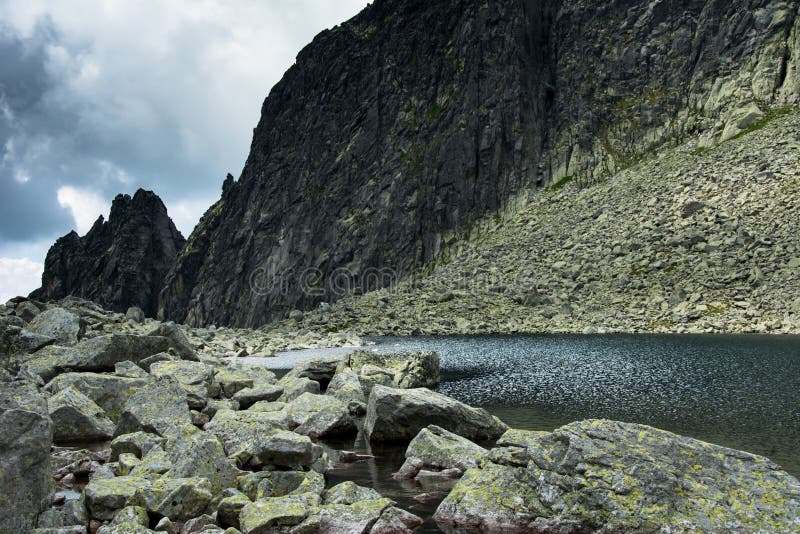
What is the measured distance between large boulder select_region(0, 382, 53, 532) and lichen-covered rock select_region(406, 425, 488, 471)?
9.32 m

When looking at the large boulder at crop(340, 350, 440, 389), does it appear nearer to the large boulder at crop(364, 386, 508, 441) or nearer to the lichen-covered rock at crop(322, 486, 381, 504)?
the large boulder at crop(364, 386, 508, 441)

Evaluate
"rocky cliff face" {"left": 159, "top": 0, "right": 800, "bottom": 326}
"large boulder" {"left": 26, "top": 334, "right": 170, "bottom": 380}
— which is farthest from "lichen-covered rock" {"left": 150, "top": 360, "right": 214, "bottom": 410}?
"rocky cliff face" {"left": 159, "top": 0, "right": 800, "bottom": 326}

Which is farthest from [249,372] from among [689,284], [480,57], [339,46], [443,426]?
[339,46]

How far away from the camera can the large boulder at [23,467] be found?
8.38 m

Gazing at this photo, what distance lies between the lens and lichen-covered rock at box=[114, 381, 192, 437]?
15094 mm

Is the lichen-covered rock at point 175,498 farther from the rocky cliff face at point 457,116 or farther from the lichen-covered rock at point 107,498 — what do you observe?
the rocky cliff face at point 457,116

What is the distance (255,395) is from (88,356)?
25.4ft

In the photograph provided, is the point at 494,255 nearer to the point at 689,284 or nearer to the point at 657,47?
the point at 689,284

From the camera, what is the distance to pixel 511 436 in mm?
12117

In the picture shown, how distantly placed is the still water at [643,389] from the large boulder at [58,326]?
2155 cm

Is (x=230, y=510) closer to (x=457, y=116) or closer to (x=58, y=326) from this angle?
(x=58, y=326)

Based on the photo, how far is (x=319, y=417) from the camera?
754 inches

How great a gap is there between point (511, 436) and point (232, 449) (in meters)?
7.42

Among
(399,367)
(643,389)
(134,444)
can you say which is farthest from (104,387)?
(643,389)
